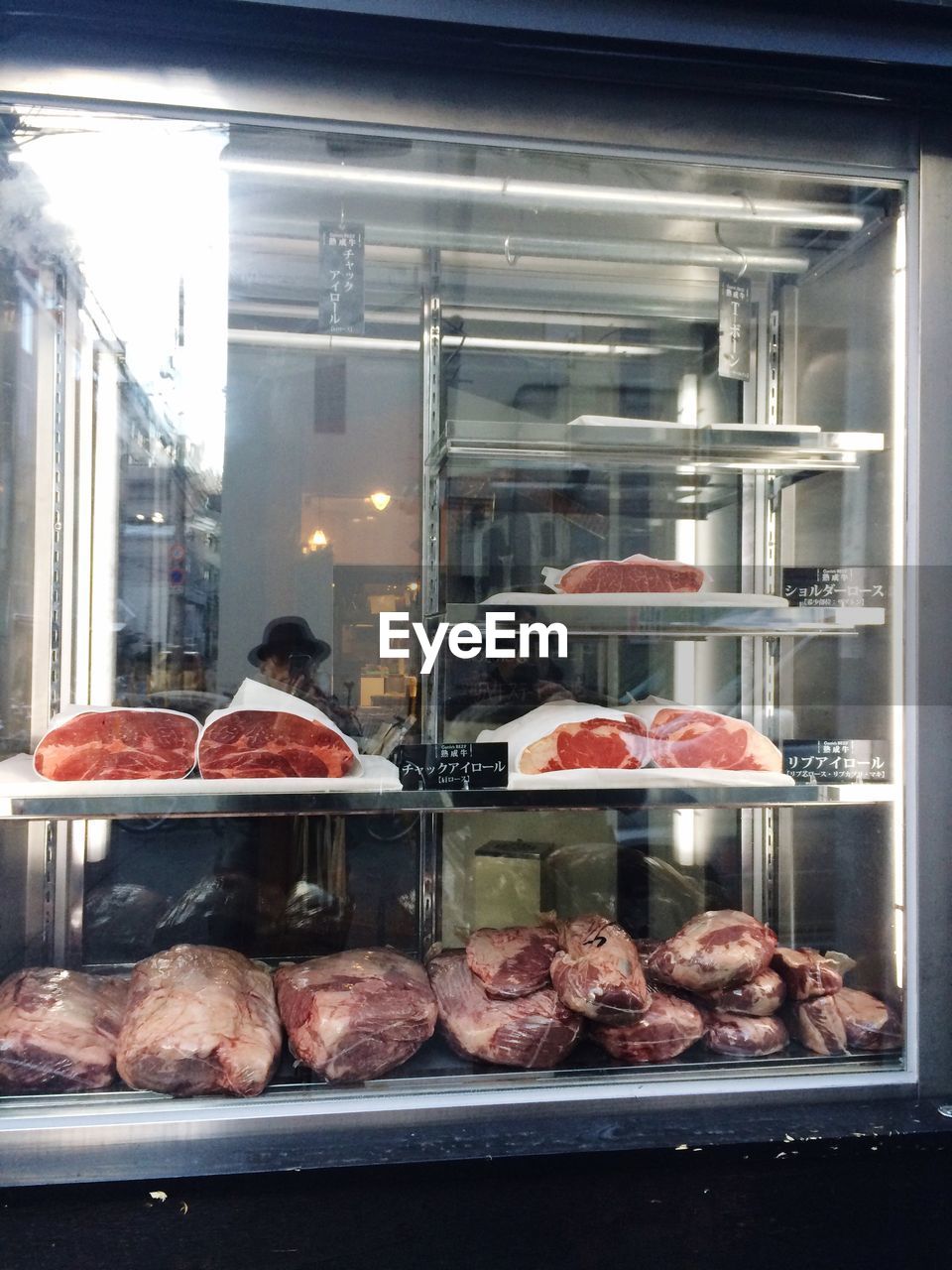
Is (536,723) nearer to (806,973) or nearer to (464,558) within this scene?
(464,558)

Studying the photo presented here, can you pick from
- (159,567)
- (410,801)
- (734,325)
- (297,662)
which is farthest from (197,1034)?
(734,325)

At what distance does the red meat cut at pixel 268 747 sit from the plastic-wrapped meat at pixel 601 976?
622 mm

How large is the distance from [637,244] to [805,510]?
816mm

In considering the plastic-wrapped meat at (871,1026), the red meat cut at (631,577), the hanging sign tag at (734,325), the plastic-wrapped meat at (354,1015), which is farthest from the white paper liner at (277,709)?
the hanging sign tag at (734,325)

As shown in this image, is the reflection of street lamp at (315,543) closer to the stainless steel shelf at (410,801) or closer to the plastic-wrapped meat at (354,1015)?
the stainless steel shelf at (410,801)

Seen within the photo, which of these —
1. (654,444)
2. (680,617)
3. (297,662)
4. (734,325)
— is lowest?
(297,662)

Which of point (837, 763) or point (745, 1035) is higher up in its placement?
point (837, 763)

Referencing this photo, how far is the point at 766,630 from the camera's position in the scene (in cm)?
203

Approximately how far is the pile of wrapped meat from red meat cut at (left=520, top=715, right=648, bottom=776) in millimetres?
367

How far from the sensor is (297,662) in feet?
6.97

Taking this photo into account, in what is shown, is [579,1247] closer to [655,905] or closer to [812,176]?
[655,905]

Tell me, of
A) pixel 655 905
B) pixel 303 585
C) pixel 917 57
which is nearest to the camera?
pixel 917 57

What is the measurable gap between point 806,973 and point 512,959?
656 millimetres

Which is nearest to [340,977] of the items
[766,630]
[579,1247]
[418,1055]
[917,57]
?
[418,1055]
